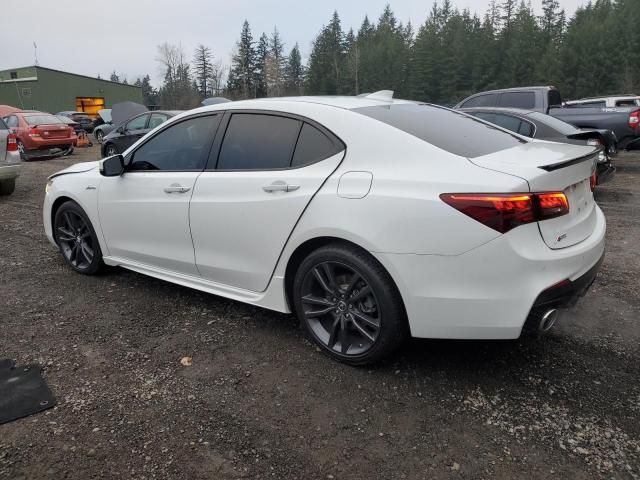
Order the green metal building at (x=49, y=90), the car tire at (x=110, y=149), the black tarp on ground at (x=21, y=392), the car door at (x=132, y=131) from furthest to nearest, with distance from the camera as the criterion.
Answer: the green metal building at (x=49, y=90) → the car tire at (x=110, y=149) → the car door at (x=132, y=131) → the black tarp on ground at (x=21, y=392)

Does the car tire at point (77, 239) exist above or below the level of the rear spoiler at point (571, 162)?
below

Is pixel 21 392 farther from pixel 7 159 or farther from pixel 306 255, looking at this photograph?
pixel 7 159

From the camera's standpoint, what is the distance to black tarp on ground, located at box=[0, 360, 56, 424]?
2625mm

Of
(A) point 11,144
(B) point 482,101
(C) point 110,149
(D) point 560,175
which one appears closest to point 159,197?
(D) point 560,175

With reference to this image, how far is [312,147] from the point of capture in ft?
9.95

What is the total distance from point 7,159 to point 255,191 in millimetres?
7833

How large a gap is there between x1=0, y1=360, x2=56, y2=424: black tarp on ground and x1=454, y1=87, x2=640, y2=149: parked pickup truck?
9.85 metres

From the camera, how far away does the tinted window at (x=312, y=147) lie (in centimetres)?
296

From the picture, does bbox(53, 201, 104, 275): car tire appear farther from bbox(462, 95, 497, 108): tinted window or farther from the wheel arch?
bbox(462, 95, 497, 108): tinted window

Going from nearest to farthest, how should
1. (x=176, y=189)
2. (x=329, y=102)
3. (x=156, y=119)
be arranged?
(x=329, y=102), (x=176, y=189), (x=156, y=119)

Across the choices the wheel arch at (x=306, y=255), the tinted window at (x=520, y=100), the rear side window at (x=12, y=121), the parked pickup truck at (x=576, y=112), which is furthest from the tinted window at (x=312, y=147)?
the rear side window at (x=12, y=121)

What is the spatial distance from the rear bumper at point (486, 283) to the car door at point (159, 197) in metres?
1.67

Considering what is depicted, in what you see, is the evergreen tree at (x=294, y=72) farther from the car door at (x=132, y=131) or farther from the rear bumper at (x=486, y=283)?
the rear bumper at (x=486, y=283)

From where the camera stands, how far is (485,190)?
239cm
